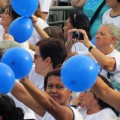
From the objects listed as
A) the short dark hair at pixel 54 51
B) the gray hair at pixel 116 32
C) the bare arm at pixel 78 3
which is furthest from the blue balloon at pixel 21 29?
the bare arm at pixel 78 3

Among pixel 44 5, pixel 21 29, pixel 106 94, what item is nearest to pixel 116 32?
pixel 21 29

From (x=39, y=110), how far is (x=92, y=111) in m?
0.47

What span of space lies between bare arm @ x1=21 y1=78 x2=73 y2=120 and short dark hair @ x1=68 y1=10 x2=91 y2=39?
7.18 feet

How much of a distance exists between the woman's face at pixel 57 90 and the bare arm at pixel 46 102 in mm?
314

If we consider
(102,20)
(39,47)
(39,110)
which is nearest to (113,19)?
(102,20)

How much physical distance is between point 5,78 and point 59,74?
0.71m

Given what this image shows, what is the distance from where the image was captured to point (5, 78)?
8.30 feet

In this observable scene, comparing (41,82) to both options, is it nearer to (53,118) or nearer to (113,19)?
(53,118)

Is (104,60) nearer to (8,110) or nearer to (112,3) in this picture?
(112,3)

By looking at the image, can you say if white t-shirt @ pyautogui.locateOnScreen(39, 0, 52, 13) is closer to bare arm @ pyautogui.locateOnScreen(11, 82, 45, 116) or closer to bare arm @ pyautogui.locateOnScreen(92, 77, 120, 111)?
bare arm @ pyautogui.locateOnScreen(11, 82, 45, 116)

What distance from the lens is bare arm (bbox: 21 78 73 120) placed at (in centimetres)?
270

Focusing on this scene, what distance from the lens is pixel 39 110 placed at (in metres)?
3.13

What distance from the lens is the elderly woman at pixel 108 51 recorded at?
381 centimetres

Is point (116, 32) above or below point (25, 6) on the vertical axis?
below
